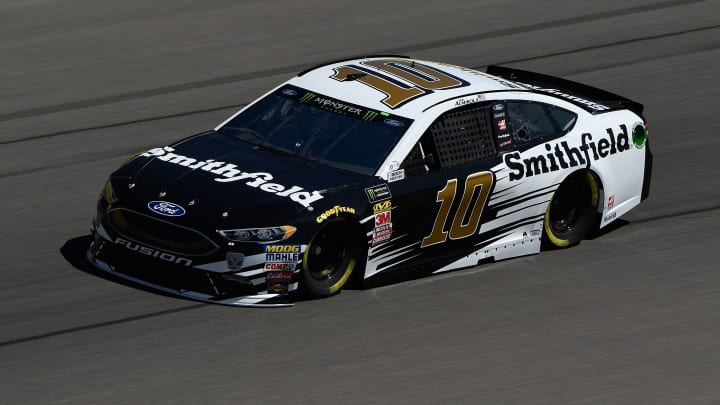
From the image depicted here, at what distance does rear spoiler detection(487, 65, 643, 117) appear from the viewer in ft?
36.1

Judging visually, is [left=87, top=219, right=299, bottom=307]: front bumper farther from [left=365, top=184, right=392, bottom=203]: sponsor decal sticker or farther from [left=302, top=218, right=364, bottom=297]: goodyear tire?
[left=365, top=184, right=392, bottom=203]: sponsor decal sticker

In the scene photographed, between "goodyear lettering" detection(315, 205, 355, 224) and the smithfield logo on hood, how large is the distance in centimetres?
11

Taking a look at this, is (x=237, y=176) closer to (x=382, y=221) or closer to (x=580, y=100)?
(x=382, y=221)

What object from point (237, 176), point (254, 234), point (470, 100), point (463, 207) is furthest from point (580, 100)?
point (254, 234)

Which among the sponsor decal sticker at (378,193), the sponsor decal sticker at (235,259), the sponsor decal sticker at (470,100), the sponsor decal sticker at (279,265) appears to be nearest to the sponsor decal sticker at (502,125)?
the sponsor decal sticker at (470,100)

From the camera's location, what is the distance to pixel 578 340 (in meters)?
8.73

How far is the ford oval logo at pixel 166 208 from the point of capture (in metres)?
8.89

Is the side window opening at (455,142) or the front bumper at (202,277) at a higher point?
the side window opening at (455,142)

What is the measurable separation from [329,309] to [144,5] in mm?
9758

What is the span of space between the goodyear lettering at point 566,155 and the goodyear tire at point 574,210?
165mm

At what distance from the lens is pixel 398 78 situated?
1033cm

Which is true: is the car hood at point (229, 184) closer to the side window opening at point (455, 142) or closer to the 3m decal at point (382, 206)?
the 3m decal at point (382, 206)

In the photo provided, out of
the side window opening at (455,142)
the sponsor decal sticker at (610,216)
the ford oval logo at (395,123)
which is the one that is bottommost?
the sponsor decal sticker at (610,216)

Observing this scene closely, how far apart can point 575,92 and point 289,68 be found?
4948 millimetres
